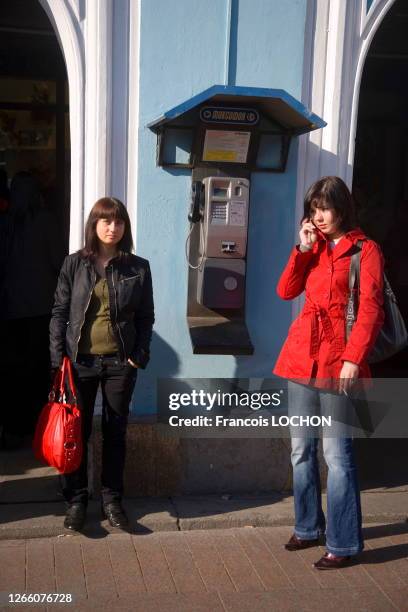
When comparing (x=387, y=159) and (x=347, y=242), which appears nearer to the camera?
(x=347, y=242)

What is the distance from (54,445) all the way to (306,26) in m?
2.88

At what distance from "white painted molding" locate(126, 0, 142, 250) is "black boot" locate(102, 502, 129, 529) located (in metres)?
1.54

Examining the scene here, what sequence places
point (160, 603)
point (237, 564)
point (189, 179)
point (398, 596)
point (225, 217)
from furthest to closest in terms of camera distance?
1. point (189, 179)
2. point (225, 217)
3. point (237, 564)
4. point (398, 596)
5. point (160, 603)

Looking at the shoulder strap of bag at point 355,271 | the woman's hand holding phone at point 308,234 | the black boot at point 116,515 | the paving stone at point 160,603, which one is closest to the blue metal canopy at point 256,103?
the woman's hand holding phone at point 308,234

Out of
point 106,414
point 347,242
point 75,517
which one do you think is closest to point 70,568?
point 75,517

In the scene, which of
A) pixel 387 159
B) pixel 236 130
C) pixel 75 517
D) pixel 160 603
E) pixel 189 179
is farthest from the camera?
pixel 387 159

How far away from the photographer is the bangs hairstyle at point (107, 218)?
449 cm

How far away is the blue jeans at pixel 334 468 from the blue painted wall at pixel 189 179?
1.13m

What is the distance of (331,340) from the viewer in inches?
165

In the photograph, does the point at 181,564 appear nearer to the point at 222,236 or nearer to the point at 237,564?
the point at 237,564

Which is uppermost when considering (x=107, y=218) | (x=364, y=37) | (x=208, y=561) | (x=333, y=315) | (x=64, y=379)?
(x=364, y=37)

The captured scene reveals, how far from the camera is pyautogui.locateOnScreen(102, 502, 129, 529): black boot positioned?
15.4 feet

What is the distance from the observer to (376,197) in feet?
27.0

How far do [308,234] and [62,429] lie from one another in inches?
61.5
